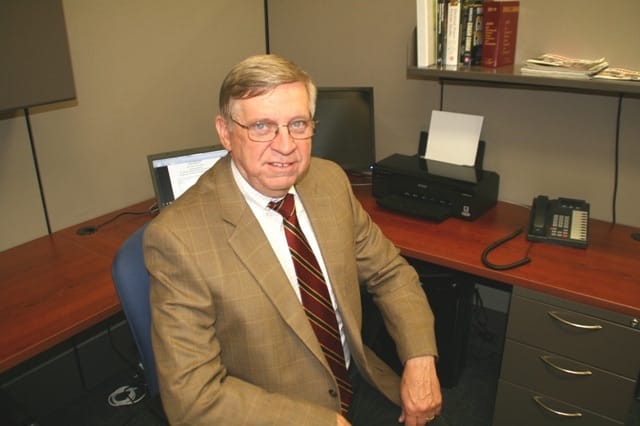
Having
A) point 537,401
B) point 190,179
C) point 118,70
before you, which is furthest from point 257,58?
point 537,401

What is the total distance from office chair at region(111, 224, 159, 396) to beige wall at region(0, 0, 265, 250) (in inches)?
34.9

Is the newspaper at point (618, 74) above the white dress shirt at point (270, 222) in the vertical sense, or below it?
above

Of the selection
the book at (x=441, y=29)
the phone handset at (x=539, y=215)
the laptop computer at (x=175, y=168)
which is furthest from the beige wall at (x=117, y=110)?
the phone handset at (x=539, y=215)

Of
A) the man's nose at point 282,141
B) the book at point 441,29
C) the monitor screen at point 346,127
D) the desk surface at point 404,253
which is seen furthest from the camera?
the monitor screen at point 346,127

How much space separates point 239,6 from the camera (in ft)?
7.93

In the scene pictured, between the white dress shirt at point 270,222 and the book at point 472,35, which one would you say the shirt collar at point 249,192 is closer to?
the white dress shirt at point 270,222

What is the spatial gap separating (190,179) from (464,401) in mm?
1398

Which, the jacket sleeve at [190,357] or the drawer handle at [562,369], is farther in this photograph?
the drawer handle at [562,369]

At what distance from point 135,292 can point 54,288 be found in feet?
1.82

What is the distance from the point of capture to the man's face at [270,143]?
1.12 meters

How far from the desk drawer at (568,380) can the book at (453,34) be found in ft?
3.35

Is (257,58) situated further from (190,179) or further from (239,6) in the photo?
(239,6)

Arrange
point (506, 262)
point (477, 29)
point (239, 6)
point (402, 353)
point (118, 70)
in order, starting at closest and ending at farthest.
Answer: point (402, 353)
point (506, 262)
point (477, 29)
point (118, 70)
point (239, 6)

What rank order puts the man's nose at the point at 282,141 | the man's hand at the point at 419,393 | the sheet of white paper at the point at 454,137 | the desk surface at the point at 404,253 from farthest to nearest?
the sheet of white paper at the point at 454,137
the desk surface at the point at 404,253
the man's hand at the point at 419,393
the man's nose at the point at 282,141
